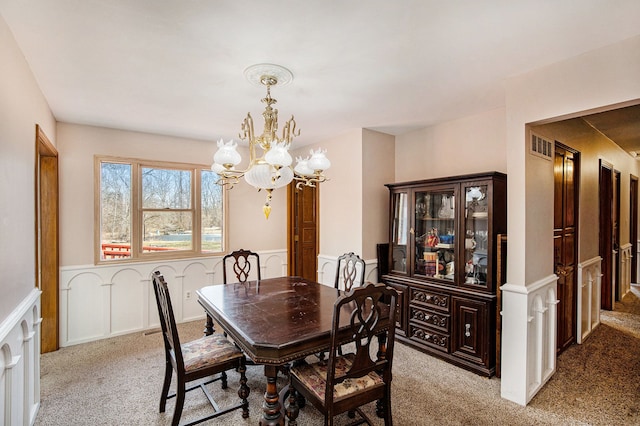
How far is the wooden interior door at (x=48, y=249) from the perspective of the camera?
133 inches

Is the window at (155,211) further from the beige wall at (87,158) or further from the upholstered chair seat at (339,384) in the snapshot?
the upholstered chair seat at (339,384)

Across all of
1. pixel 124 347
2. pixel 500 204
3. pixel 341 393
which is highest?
pixel 500 204

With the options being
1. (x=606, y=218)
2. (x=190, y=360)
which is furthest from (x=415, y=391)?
(x=606, y=218)

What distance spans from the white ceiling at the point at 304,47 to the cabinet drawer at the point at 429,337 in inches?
91.1

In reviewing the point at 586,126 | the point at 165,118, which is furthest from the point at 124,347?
the point at 586,126

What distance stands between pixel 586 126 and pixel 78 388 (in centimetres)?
576

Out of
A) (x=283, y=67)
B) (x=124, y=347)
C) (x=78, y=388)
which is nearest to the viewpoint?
(x=283, y=67)

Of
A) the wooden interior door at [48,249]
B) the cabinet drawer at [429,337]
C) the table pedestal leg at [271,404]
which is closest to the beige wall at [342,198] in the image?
the cabinet drawer at [429,337]

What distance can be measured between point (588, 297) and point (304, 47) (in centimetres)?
424

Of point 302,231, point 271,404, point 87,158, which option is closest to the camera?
point 271,404

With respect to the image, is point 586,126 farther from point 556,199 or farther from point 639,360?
point 639,360

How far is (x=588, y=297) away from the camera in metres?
3.69

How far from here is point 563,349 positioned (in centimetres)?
324

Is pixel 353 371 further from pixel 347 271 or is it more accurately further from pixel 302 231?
pixel 302 231
